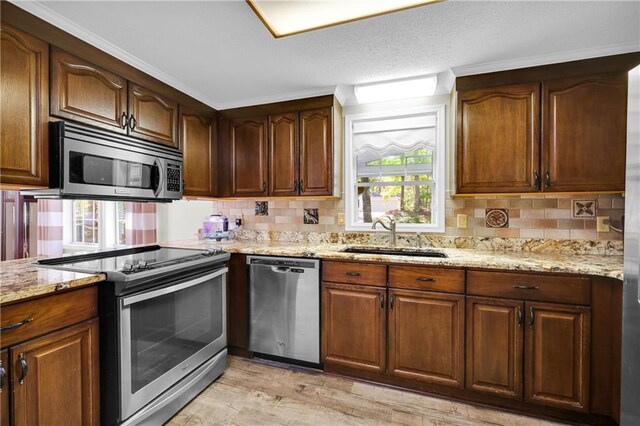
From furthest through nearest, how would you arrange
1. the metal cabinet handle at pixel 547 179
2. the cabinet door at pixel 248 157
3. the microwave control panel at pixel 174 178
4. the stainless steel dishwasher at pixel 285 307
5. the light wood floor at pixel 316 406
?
the cabinet door at pixel 248 157 < the microwave control panel at pixel 174 178 < the stainless steel dishwasher at pixel 285 307 < the metal cabinet handle at pixel 547 179 < the light wood floor at pixel 316 406

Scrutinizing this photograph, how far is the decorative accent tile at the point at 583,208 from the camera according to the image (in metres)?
2.17

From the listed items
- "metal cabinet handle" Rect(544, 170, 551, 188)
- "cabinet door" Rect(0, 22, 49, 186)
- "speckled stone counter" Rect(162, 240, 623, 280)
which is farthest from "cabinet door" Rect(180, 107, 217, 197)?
"metal cabinet handle" Rect(544, 170, 551, 188)

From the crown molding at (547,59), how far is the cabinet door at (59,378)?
2.87 metres

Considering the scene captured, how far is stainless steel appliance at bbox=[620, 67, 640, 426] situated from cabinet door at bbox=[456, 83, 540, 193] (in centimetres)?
80

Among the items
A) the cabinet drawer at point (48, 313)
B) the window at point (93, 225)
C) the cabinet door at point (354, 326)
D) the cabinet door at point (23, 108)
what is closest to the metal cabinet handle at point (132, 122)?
the cabinet door at point (23, 108)

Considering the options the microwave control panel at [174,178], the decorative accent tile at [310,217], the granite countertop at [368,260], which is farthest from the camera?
the decorative accent tile at [310,217]

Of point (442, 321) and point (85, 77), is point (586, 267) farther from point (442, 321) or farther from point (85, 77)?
point (85, 77)

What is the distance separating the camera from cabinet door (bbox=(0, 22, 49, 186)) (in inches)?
56.5

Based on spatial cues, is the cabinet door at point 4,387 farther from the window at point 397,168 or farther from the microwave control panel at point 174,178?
the window at point 397,168

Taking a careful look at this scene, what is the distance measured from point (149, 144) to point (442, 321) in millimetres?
2480

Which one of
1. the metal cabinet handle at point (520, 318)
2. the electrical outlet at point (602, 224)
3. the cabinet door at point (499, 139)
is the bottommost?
the metal cabinet handle at point (520, 318)

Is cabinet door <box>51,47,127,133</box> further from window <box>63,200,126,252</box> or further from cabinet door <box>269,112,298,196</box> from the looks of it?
window <box>63,200,126,252</box>

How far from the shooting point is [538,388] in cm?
174

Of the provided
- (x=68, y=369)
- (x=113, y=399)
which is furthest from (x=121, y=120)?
(x=113, y=399)
